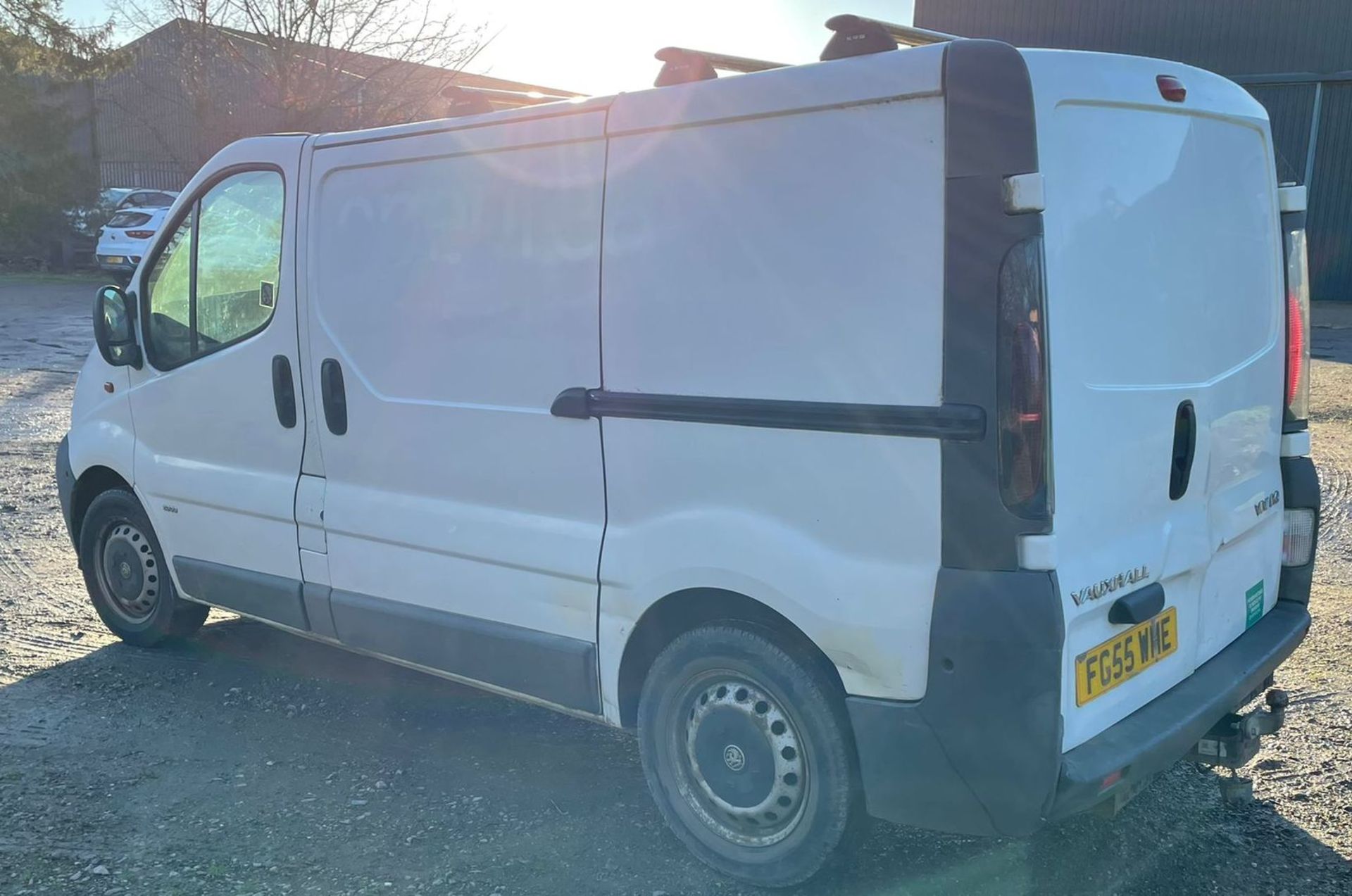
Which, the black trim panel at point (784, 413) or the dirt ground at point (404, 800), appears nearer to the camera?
the black trim panel at point (784, 413)

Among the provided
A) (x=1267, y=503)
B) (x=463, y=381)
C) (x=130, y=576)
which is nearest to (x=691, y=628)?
(x=463, y=381)

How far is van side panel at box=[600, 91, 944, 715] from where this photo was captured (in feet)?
8.90

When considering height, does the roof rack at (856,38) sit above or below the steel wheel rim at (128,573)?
above

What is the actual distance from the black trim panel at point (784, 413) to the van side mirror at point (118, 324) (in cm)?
247

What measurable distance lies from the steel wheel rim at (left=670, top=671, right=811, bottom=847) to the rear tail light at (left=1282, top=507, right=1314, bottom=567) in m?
1.93

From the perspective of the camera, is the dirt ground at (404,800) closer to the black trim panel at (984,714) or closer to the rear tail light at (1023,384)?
the black trim panel at (984,714)

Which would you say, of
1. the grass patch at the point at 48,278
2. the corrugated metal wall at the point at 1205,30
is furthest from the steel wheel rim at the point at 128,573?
the corrugated metal wall at the point at 1205,30

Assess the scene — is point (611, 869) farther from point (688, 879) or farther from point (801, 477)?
point (801, 477)

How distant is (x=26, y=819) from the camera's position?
3631 mm

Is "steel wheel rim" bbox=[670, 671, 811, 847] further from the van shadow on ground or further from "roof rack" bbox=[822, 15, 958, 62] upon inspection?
"roof rack" bbox=[822, 15, 958, 62]

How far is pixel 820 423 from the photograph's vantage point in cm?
286

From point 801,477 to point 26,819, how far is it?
278cm

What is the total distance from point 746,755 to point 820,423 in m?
1.00

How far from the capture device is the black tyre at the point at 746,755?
2.99 m
